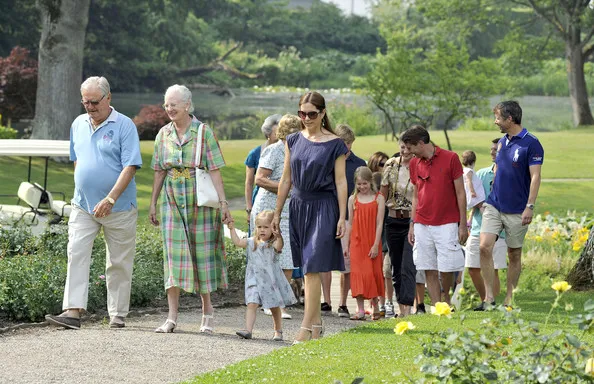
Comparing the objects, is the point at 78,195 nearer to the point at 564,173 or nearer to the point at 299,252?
the point at 299,252

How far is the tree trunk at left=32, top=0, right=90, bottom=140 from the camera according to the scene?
77.2 ft

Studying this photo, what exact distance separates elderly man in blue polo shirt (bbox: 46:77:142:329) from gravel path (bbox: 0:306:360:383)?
30 cm

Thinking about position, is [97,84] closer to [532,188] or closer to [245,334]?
[245,334]

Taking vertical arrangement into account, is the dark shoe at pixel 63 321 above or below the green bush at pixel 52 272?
below

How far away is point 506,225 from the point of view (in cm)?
1052

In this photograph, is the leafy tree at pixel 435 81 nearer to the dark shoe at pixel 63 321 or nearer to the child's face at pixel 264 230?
the child's face at pixel 264 230

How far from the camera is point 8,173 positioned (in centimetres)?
2241

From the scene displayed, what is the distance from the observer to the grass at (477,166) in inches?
856

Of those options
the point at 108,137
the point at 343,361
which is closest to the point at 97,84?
the point at 108,137

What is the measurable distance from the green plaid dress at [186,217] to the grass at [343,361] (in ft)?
4.34

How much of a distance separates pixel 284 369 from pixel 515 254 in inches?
162

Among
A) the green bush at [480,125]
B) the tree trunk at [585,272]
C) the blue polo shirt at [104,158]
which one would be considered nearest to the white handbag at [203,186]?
the blue polo shirt at [104,158]

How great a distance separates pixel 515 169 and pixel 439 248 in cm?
107

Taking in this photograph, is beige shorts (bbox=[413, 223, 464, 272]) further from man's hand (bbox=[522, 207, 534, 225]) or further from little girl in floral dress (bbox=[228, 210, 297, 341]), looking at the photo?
little girl in floral dress (bbox=[228, 210, 297, 341])
